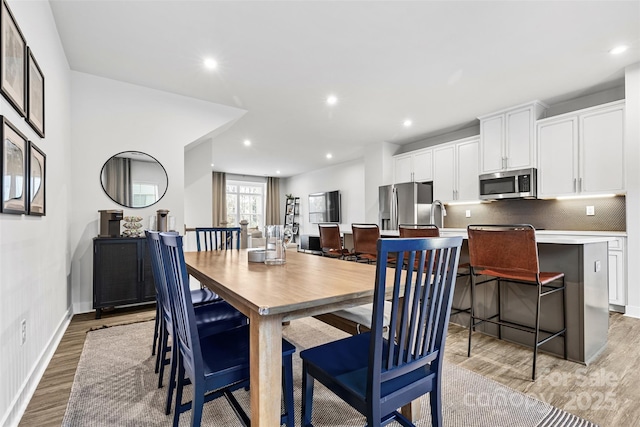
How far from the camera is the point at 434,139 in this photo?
5840 mm

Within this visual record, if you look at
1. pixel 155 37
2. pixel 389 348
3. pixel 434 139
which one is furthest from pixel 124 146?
pixel 434 139

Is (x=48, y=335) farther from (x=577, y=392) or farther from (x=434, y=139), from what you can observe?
(x=434, y=139)

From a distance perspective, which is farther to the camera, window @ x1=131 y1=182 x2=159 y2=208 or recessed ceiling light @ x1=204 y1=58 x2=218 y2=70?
window @ x1=131 y1=182 x2=159 y2=208

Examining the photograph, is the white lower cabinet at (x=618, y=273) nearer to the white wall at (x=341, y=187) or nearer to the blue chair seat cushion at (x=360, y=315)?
the blue chair seat cushion at (x=360, y=315)

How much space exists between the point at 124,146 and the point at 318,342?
119 inches

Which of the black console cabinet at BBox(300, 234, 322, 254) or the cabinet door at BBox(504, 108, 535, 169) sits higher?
the cabinet door at BBox(504, 108, 535, 169)

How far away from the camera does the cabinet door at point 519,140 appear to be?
4.19 metres

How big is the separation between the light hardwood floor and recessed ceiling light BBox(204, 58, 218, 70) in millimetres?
2735

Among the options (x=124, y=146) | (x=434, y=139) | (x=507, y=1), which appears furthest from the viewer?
(x=434, y=139)

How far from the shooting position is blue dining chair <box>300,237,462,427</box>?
95cm

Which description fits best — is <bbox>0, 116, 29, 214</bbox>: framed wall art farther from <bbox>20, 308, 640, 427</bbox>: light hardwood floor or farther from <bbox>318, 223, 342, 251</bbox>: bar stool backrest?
<bbox>318, 223, 342, 251</bbox>: bar stool backrest

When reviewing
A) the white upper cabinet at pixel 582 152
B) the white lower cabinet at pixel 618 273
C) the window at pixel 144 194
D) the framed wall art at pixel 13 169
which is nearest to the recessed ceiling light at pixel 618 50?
the white upper cabinet at pixel 582 152

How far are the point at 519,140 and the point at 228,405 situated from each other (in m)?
4.62

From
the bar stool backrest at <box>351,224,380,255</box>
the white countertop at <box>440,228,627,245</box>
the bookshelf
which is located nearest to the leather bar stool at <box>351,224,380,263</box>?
the bar stool backrest at <box>351,224,380,255</box>
